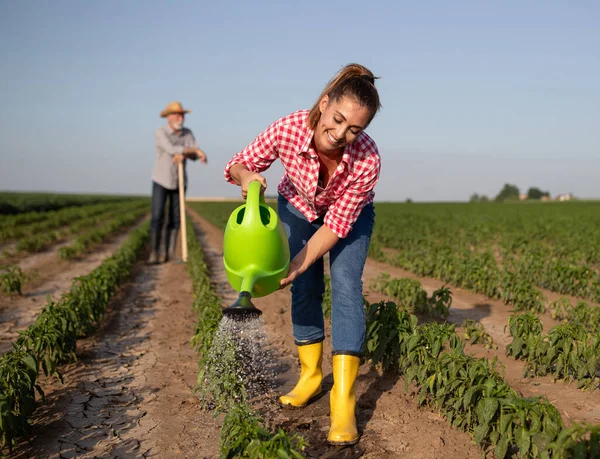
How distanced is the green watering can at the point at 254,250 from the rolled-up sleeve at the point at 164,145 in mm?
6190

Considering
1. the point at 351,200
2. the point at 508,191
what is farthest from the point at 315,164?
the point at 508,191

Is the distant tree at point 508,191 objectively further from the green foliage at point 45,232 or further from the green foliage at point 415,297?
the green foliage at point 415,297

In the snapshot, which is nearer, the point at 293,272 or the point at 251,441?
the point at 251,441

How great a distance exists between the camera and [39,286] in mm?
7469

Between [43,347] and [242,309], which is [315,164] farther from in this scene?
[43,347]

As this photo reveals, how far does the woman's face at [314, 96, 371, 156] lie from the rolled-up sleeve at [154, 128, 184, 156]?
6128 millimetres

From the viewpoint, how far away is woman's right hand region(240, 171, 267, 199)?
2.60 meters

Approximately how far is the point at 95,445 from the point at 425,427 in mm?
1716

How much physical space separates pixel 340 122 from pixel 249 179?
0.51 metres

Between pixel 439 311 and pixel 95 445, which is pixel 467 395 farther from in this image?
pixel 439 311

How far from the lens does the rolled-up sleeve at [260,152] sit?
2.86 m

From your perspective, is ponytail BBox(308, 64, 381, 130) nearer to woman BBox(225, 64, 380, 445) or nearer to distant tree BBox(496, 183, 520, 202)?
woman BBox(225, 64, 380, 445)

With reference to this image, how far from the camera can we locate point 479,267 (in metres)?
7.08

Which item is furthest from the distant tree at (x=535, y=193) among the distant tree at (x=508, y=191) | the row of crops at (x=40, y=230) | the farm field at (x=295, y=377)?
the farm field at (x=295, y=377)
